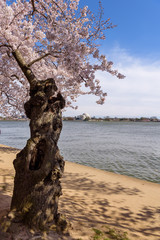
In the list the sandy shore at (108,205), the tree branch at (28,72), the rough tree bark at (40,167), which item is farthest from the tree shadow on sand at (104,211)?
the tree branch at (28,72)

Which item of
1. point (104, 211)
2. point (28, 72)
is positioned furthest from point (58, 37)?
point (104, 211)

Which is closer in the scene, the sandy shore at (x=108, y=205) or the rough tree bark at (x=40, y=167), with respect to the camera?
the rough tree bark at (x=40, y=167)

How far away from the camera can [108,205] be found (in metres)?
6.79

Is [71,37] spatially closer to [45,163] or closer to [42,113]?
[42,113]

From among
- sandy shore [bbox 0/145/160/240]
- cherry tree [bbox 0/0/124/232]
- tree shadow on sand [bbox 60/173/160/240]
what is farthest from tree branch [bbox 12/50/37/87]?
tree shadow on sand [bbox 60/173/160/240]

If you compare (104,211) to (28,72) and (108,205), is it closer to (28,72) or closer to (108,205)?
(108,205)

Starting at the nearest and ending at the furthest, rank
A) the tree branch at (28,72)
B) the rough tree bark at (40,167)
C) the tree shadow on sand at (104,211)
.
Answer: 1. the rough tree bark at (40,167)
2. the tree branch at (28,72)
3. the tree shadow on sand at (104,211)

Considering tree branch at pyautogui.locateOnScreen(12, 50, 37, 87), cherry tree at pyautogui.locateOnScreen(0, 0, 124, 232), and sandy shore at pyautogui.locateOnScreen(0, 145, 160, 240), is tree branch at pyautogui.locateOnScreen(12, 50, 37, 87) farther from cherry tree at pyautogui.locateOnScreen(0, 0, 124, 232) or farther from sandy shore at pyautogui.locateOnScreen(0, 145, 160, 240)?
sandy shore at pyautogui.locateOnScreen(0, 145, 160, 240)

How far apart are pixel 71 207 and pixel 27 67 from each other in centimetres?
497

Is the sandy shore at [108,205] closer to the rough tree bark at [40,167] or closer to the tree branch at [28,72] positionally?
the rough tree bark at [40,167]

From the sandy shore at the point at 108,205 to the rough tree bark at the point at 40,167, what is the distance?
2.95 ft

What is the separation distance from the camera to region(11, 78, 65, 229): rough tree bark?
404cm

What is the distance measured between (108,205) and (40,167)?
3966mm

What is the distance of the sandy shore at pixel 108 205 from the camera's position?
489cm
